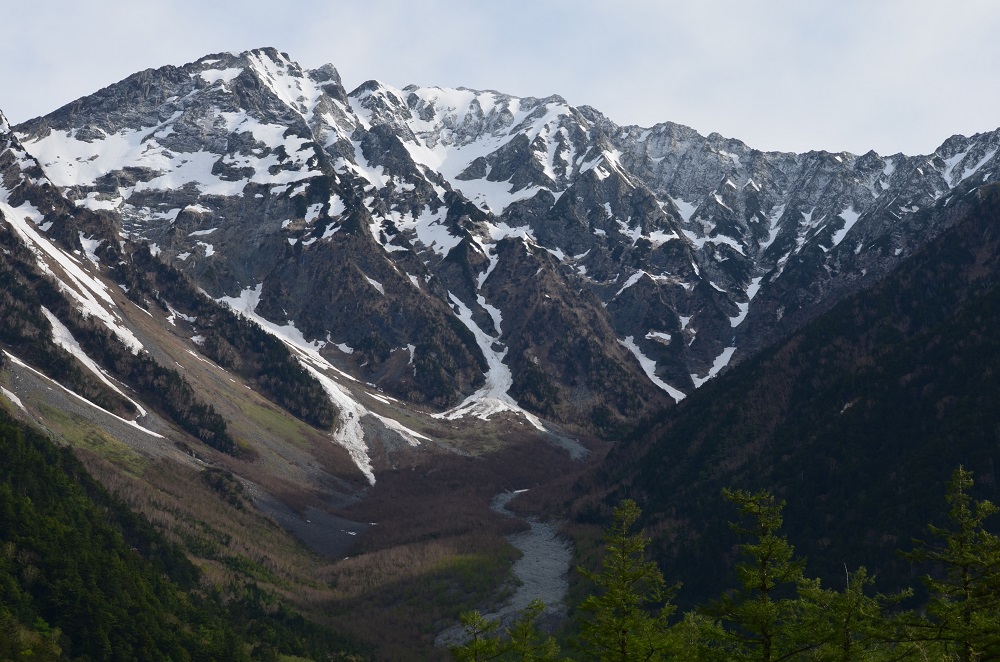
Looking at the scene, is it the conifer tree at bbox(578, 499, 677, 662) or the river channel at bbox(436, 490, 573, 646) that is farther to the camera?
the river channel at bbox(436, 490, 573, 646)

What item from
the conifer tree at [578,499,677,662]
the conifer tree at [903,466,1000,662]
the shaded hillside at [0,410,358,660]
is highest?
the conifer tree at [903,466,1000,662]

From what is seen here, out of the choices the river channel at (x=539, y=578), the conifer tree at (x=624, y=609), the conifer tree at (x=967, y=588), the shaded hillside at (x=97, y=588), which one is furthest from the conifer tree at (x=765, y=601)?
the river channel at (x=539, y=578)

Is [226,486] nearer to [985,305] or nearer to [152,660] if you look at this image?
[152,660]

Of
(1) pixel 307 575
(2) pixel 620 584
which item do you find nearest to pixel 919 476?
(1) pixel 307 575

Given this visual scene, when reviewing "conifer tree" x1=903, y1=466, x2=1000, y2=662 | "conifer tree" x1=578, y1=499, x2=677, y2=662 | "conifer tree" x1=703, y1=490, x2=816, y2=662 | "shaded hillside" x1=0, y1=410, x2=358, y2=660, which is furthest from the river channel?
"conifer tree" x1=903, y1=466, x2=1000, y2=662

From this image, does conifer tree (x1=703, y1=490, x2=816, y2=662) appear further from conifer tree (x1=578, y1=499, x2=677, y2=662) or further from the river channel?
the river channel

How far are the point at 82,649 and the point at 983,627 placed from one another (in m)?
109

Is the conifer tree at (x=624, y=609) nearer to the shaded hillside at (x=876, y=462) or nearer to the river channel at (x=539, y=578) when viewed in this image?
the river channel at (x=539, y=578)

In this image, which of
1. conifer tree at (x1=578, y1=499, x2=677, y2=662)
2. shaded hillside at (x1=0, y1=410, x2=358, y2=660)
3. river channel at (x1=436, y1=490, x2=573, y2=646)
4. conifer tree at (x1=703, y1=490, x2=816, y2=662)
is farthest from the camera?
river channel at (x1=436, y1=490, x2=573, y2=646)

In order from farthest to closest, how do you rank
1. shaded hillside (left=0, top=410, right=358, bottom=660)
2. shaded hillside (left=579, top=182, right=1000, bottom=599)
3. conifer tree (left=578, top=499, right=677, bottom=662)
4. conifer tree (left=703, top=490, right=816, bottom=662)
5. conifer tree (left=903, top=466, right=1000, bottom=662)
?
shaded hillside (left=579, top=182, right=1000, bottom=599) → shaded hillside (left=0, top=410, right=358, bottom=660) → conifer tree (left=578, top=499, right=677, bottom=662) → conifer tree (left=703, top=490, right=816, bottom=662) → conifer tree (left=903, top=466, right=1000, bottom=662)

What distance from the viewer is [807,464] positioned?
6964 inches

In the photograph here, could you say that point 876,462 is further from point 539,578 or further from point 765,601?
point 765,601

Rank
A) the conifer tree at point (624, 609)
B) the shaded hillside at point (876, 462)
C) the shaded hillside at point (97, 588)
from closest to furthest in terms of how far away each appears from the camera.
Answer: the conifer tree at point (624, 609) → the shaded hillside at point (97, 588) → the shaded hillside at point (876, 462)

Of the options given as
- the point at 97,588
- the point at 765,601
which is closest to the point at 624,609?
the point at 765,601
